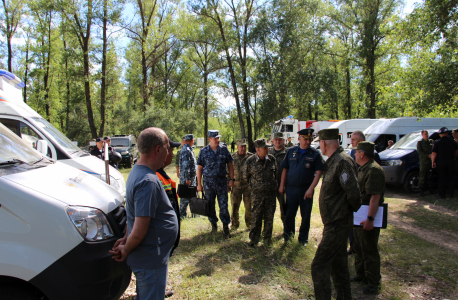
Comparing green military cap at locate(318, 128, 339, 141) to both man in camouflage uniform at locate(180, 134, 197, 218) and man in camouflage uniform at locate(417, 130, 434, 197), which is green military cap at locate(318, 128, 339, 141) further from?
man in camouflage uniform at locate(417, 130, 434, 197)

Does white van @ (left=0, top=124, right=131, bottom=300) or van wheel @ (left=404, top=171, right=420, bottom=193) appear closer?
white van @ (left=0, top=124, right=131, bottom=300)

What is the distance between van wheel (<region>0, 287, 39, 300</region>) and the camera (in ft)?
6.98

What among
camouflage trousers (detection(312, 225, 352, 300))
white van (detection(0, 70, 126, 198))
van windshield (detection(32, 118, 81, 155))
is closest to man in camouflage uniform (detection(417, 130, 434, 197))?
camouflage trousers (detection(312, 225, 352, 300))

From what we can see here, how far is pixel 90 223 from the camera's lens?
240 cm

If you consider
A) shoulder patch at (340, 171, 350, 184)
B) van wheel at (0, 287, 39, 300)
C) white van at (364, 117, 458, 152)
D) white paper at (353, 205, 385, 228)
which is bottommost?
van wheel at (0, 287, 39, 300)

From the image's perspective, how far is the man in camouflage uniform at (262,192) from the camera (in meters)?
5.11

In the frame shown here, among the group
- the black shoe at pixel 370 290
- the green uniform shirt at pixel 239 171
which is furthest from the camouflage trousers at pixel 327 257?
the green uniform shirt at pixel 239 171

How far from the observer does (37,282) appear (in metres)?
2.12

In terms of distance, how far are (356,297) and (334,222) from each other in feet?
3.84

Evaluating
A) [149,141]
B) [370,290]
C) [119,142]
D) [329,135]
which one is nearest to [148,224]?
[149,141]

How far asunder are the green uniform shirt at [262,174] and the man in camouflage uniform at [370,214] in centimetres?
173

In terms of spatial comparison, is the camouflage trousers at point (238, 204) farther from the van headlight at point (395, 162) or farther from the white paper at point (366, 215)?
the van headlight at point (395, 162)

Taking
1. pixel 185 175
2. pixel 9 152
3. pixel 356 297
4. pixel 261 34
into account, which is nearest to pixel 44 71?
pixel 261 34

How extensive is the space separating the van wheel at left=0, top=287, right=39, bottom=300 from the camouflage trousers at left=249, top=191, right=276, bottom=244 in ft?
11.3
